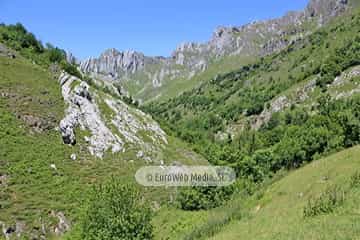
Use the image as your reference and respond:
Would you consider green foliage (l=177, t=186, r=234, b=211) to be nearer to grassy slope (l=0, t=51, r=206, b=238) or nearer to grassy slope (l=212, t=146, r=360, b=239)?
grassy slope (l=0, t=51, r=206, b=238)

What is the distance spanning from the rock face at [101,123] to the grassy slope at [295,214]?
2567 centimetres

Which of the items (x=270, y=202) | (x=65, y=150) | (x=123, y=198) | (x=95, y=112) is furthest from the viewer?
(x=95, y=112)

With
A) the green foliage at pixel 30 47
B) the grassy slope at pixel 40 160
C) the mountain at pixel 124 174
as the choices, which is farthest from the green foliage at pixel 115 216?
the green foliage at pixel 30 47

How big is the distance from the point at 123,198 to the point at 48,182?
2270cm

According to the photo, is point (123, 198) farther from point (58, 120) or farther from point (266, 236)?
point (58, 120)

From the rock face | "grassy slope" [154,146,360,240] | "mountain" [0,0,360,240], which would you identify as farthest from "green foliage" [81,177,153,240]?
the rock face

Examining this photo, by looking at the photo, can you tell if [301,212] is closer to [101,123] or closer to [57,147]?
[57,147]

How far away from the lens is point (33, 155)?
183ft

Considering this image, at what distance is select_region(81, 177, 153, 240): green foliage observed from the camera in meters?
32.2

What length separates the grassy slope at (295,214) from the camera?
17.7 meters

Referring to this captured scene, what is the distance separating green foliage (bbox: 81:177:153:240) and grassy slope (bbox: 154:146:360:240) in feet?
14.3

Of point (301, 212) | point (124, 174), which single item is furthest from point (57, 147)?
point (301, 212)

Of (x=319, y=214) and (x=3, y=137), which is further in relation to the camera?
(x=3, y=137)

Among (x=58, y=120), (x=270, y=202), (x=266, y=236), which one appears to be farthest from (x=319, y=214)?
(x=58, y=120)
